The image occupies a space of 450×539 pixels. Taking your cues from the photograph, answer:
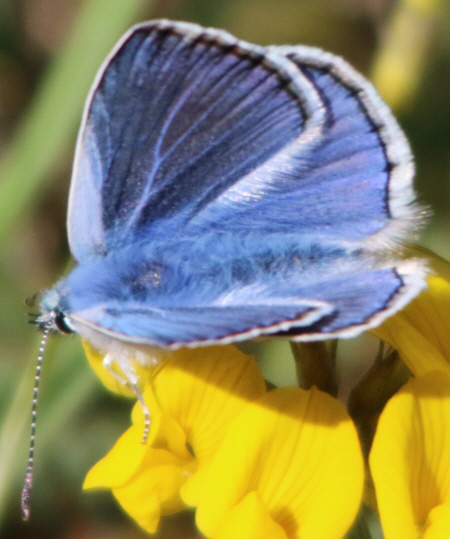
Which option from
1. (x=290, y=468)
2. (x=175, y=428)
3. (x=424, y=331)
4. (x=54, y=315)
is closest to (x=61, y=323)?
(x=54, y=315)

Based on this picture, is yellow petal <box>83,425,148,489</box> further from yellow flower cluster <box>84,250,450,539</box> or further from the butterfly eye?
the butterfly eye

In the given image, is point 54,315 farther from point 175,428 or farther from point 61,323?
point 175,428

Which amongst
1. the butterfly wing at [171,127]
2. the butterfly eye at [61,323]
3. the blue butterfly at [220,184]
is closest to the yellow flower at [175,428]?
the blue butterfly at [220,184]

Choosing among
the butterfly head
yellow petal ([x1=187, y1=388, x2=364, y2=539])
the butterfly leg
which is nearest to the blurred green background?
the butterfly head

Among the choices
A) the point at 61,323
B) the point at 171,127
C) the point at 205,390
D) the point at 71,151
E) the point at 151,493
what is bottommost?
the point at 151,493

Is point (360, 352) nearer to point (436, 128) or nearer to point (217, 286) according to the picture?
point (436, 128)

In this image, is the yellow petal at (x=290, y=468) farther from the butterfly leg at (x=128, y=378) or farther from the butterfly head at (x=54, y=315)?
the butterfly head at (x=54, y=315)

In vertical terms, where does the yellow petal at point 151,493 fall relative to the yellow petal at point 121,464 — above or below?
below
